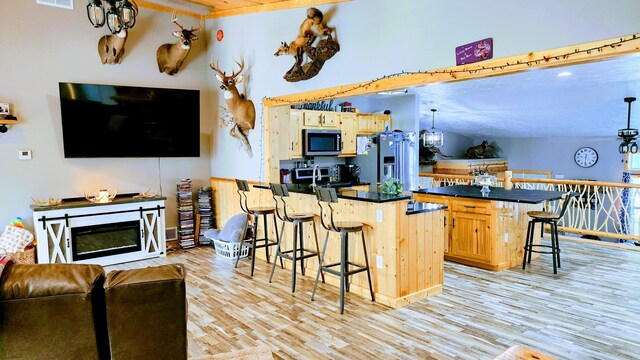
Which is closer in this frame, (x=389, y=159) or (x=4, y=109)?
(x=4, y=109)

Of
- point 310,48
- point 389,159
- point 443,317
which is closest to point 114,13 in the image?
point 310,48

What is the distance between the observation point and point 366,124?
7254 millimetres

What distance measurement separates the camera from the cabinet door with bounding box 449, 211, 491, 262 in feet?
15.9

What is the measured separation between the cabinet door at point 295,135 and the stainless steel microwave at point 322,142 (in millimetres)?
88

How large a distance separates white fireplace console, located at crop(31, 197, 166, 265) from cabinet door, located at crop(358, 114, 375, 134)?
352 cm

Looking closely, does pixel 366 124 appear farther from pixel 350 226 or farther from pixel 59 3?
pixel 59 3

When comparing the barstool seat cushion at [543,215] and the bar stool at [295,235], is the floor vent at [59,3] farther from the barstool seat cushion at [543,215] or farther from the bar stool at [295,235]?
the barstool seat cushion at [543,215]

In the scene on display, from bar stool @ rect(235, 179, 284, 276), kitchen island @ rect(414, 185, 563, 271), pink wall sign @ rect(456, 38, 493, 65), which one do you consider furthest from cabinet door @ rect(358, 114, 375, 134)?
pink wall sign @ rect(456, 38, 493, 65)

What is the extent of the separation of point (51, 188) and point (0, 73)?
1.49 m

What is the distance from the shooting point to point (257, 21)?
5.35 m

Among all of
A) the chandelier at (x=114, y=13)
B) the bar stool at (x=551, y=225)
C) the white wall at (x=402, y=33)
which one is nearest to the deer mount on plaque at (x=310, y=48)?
the white wall at (x=402, y=33)

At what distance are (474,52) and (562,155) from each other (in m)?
8.83

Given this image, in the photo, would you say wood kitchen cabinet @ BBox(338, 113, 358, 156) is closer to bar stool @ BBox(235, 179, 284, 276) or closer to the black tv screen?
bar stool @ BBox(235, 179, 284, 276)

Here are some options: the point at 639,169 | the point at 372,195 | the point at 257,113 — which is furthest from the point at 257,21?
the point at 639,169
